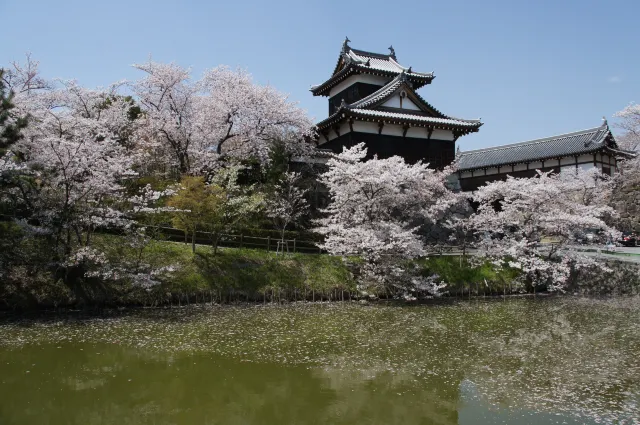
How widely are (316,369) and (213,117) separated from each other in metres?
18.3

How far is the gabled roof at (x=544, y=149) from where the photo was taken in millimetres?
30603

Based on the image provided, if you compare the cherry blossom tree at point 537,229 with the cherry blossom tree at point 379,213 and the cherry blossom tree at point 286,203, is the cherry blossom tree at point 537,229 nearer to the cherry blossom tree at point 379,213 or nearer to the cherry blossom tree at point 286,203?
the cherry blossom tree at point 379,213

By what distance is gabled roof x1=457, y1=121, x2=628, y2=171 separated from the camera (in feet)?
100

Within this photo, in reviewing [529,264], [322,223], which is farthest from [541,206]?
[322,223]

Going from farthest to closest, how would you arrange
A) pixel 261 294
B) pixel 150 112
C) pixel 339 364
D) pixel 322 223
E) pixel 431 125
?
pixel 431 125 → pixel 150 112 → pixel 322 223 → pixel 261 294 → pixel 339 364

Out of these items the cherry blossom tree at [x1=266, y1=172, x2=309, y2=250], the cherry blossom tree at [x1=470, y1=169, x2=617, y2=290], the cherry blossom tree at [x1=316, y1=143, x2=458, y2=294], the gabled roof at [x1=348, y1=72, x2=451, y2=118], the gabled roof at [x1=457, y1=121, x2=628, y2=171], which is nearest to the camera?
the cherry blossom tree at [x1=316, y1=143, x2=458, y2=294]

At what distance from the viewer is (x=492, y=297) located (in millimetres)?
20938

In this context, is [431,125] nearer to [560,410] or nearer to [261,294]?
[261,294]

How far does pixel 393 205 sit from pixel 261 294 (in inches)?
293

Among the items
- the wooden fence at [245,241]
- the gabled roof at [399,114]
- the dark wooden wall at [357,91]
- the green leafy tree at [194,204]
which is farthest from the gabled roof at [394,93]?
the green leafy tree at [194,204]

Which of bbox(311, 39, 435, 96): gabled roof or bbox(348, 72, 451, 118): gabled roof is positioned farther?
bbox(311, 39, 435, 96): gabled roof

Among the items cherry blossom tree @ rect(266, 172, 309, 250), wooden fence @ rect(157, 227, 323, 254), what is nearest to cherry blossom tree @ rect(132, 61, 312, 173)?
cherry blossom tree @ rect(266, 172, 309, 250)

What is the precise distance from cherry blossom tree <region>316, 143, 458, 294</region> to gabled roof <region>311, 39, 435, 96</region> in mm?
9360

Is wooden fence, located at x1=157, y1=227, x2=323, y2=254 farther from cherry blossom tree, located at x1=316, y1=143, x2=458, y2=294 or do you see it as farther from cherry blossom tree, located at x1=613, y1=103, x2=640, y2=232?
cherry blossom tree, located at x1=613, y1=103, x2=640, y2=232
